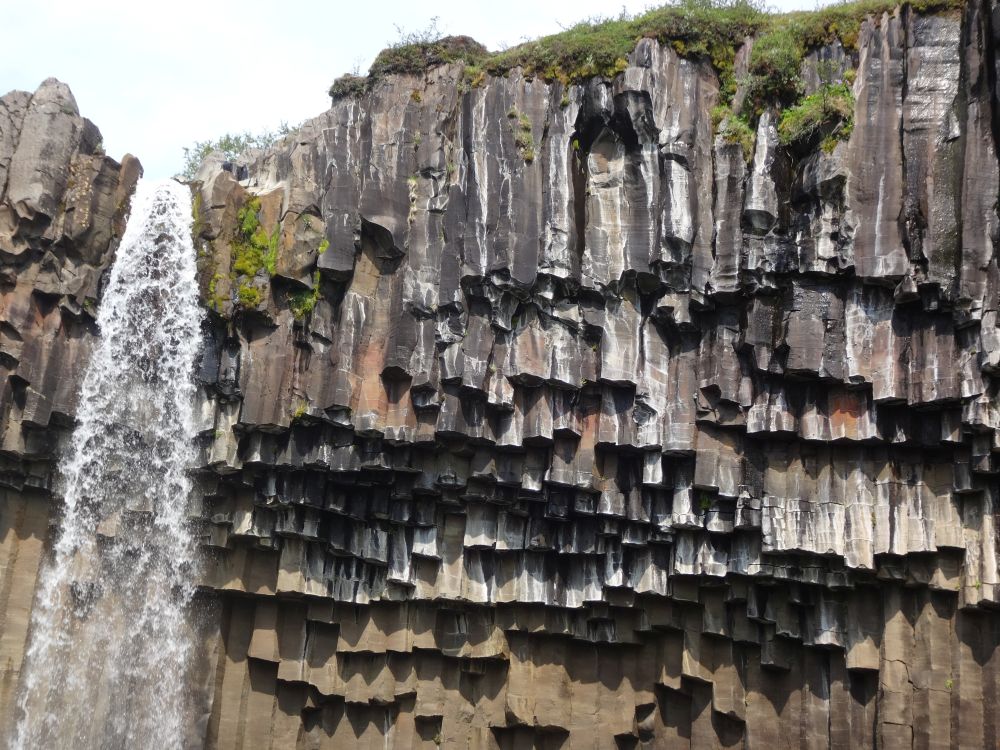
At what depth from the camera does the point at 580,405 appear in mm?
16359

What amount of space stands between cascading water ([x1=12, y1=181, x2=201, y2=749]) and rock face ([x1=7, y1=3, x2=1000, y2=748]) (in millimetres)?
505

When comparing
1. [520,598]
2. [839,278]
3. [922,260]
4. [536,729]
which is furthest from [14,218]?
[922,260]

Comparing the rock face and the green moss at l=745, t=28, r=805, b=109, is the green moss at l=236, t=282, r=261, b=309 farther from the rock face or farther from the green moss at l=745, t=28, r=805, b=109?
the green moss at l=745, t=28, r=805, b=109

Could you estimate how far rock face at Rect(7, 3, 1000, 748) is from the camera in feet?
48.2

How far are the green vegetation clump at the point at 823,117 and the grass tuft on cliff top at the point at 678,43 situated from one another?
59 centimetres

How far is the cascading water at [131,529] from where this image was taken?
1714 centimetres

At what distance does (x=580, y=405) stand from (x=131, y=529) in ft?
26.4

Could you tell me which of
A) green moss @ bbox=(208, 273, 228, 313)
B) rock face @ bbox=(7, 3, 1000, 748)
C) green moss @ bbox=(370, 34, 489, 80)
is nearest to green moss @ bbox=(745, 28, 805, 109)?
rock face @ bbox=(7, 3, 1000, 748)

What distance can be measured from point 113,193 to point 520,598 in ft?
33.2

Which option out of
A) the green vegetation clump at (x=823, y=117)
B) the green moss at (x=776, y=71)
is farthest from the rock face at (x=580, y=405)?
the green moss at (x=776, y=71)

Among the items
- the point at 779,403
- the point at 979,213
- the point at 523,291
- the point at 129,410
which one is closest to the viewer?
the point at 979,213

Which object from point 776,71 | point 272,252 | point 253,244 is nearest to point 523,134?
point 776,71

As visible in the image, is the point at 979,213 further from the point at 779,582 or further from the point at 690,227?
the point at 779,582

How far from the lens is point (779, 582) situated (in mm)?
15578
